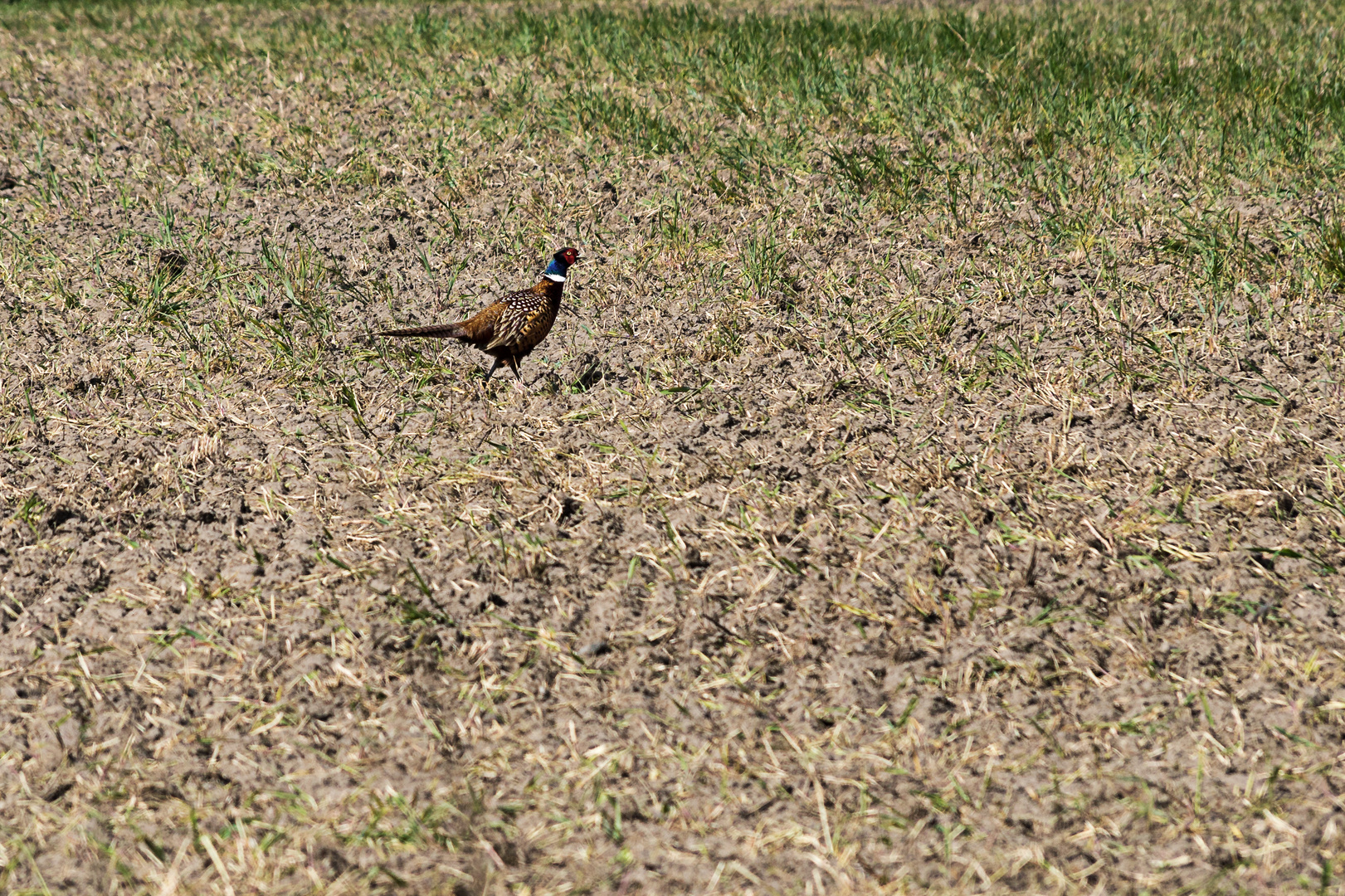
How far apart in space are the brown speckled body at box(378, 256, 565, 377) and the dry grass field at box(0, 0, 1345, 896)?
0.55ft

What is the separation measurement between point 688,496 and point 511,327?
38.3 inches

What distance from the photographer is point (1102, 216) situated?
487cm

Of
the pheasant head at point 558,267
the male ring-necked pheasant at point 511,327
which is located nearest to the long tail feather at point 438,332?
the male ring-necked pheasant at point 511,327

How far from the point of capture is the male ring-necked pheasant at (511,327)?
13.2 ft

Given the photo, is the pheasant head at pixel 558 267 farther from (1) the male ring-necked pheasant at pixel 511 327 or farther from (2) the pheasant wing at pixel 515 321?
(2) the pheasant wing at pixel 515 321

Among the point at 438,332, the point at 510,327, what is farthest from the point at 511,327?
the point at 438,332

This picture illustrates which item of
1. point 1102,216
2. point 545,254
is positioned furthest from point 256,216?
point 1102,216

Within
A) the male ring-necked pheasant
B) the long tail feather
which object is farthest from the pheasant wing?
the long tail feather

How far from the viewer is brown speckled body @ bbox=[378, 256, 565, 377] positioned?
403 centimetres

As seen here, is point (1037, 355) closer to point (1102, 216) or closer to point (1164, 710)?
point (1102, 216)

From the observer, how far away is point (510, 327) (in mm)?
4020

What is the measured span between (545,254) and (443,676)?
2.40 m

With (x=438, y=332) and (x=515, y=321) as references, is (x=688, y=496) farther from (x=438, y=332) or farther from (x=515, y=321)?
(x=438, y=332)

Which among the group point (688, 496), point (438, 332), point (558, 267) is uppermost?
point (558, 267)
